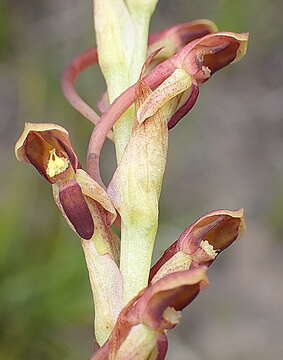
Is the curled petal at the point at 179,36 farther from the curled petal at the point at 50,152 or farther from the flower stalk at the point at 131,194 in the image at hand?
the curled petal at the point at 50,152

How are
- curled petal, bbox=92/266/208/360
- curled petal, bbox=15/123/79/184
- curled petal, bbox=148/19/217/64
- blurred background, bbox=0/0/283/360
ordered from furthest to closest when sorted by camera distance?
blurred background, bbox=0/0/283/360 → curled petal, bbox=148/19/217/64 → curled petal, bbox=15/123/79/184 → curled petal, bbox=92/266/208/360

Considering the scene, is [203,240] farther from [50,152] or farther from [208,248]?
[50,152]

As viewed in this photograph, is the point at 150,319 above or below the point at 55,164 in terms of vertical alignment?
below

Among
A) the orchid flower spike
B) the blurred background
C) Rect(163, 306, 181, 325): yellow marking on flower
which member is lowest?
the blurred background

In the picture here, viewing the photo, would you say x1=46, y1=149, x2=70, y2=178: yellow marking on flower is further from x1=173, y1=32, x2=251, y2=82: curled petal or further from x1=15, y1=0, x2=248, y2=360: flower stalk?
x1=173, y1=32, x2=251, y2=82: curled petal

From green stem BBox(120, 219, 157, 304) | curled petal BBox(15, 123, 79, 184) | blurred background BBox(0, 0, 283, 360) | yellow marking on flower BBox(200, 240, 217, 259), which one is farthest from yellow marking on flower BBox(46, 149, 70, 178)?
blurred background BBox(0, 0, 283, 360)

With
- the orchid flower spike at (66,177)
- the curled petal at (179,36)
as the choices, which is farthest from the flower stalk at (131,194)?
the curled petal at (179,36)

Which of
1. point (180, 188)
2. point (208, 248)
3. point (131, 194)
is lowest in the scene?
point (180, 188)

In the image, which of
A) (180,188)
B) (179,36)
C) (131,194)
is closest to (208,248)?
(131,194)
